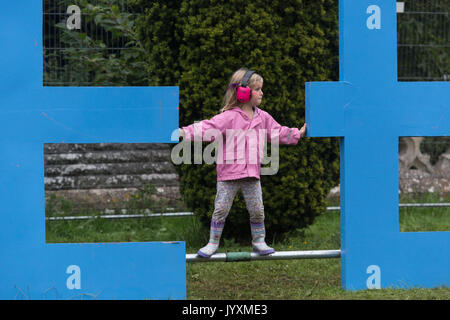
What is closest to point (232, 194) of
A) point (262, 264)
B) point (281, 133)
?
point (281, 133)

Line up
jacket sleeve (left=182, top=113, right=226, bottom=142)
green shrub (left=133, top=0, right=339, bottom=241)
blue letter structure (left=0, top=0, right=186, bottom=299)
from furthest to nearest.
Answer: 1. green shrub (left=133, top=0, right=339, bottom=241)
2. jacket sleeve (left=182, top=113, right=226, bottom=142)
3. blue letter structure (left=0, top=0, right=186, bottom=299)

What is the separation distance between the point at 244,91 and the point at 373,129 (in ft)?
2.51

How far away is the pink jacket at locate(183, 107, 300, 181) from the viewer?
3387mm

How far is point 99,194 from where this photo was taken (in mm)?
6418

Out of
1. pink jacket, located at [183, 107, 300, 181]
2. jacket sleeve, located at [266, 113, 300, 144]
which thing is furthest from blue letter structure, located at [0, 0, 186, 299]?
jacket sleeve, located at [266, 113, 300, 144]

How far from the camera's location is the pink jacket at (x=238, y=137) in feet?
11.1

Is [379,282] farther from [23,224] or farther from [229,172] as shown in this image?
[23,224]

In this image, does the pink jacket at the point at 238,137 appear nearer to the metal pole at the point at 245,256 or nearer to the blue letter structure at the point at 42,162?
the blue letter structure at the point at 42,162

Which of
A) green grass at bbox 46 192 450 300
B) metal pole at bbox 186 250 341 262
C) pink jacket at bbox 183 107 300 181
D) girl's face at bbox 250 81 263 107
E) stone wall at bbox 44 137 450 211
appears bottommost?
green grass at bbox 46 192 450 300

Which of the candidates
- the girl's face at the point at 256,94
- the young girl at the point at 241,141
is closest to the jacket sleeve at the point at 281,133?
the young girl at the point at 241,141

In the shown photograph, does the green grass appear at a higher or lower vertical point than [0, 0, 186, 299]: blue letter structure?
lower

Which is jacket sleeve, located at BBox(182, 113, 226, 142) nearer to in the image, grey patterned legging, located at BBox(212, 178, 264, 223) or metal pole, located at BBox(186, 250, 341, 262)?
grey patterned legging, located at BBox(212, 178, 264, 223)

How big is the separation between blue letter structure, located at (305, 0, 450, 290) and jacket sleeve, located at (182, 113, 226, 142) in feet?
1.63

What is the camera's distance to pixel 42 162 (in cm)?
326
